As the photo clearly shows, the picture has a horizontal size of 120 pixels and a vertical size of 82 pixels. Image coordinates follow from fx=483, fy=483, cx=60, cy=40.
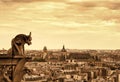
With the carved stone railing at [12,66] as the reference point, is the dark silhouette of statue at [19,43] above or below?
above

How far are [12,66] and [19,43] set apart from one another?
→ 31 cm

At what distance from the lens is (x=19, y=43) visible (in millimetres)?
6117

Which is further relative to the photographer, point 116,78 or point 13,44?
point 116,78

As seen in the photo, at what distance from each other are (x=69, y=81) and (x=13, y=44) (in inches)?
2522

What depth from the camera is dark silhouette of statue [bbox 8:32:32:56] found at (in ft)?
19.9

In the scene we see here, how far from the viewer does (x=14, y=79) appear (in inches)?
237

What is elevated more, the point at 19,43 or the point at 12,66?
the point at 19,43

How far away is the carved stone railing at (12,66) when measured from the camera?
598 cm

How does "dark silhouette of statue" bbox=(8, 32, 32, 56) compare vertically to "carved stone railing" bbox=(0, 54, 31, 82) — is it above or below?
above

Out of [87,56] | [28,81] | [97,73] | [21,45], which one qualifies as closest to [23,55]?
[21,45]

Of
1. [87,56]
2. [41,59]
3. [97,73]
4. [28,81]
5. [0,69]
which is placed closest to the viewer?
[0,69]

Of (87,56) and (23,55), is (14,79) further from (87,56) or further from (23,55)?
(87,56)

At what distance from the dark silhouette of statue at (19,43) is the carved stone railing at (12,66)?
0.08 metres

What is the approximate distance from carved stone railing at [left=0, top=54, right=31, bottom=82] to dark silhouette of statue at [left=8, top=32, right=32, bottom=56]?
0.08 meters
